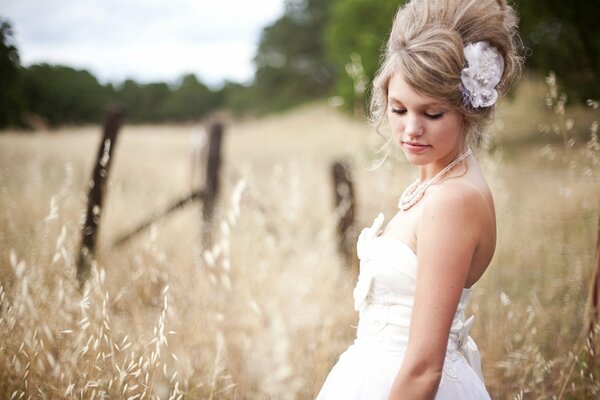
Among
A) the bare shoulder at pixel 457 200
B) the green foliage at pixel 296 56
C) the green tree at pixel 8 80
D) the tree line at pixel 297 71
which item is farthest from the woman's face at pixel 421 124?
the green foliage at pixel 296 56

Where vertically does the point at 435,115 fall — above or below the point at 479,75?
below

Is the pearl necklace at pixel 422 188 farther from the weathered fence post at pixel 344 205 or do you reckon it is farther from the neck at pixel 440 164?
the weathered fence post at pixel 344 205

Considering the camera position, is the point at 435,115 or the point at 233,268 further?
the point at 233,268

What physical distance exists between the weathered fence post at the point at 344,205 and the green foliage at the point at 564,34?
16.9 feet

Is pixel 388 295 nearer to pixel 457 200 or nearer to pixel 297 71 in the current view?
pixel 457 200

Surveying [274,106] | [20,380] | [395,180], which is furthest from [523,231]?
[274,106]

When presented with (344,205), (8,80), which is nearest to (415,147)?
(344,205)

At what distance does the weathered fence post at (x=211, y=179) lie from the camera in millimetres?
4641

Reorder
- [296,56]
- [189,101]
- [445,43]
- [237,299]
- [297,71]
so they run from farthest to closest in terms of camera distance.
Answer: [189,101]
[297,71]
[296,56]
[237,299]
[445,43]

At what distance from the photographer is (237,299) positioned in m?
4.01

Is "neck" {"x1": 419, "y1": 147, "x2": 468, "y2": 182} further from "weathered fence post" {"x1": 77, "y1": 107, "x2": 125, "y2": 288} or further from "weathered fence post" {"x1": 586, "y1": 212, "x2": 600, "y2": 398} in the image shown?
"weathered fence post" {"x1": 77, "y1": 107, "x2": 125, "y2": 288}

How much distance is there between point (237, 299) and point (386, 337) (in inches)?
106

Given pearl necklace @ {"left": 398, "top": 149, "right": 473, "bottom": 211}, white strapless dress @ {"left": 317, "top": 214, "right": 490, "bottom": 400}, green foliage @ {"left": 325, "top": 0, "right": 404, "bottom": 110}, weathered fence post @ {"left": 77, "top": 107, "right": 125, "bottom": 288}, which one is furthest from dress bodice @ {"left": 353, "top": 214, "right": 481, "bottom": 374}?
green foliage @ {"left": 325, "top": 0, "right": 404, "bottom": 110}

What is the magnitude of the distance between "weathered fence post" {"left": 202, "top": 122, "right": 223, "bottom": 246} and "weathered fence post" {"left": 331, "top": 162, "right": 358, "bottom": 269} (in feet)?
3.90
